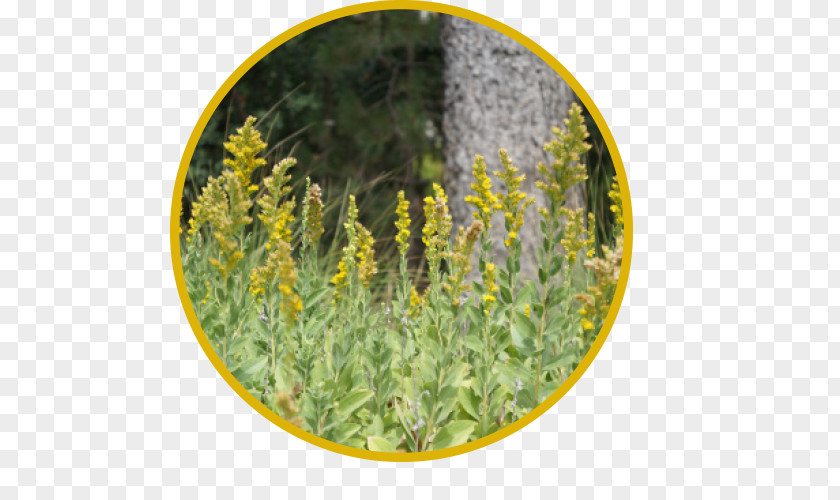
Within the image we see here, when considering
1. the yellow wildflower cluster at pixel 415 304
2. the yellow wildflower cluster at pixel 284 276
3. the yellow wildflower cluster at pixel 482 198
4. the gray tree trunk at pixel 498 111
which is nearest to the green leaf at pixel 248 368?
the yellow wildflower cluster at pixel 284 276

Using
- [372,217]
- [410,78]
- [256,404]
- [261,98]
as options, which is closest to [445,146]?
[372,217]

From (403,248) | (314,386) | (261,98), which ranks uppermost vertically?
(261,98)

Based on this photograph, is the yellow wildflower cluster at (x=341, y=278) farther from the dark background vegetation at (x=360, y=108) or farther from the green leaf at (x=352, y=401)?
the dark background vegetation at (x=360, y=108)

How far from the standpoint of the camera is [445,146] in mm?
2963

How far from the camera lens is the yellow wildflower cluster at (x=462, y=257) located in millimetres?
1830

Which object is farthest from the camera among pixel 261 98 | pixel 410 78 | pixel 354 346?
pixel 410 78

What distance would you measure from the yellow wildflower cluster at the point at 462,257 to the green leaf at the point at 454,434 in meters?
0.37

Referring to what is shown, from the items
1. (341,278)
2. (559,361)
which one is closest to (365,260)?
(341,278)

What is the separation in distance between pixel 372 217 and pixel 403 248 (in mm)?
978

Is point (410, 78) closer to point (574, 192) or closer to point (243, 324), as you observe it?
point (574, 192)

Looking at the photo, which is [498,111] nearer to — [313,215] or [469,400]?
[313,215]

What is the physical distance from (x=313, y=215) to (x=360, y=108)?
2935mm

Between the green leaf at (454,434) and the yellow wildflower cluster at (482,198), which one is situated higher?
the yellow wildflower cluster at (482,198)

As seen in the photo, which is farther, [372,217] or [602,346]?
[372,217]
